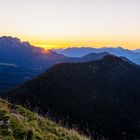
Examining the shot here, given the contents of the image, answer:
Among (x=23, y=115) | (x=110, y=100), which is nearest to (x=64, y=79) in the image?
(x=110, y=100)

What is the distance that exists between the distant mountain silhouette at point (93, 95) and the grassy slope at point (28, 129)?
216ft

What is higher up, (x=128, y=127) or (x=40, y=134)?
(x=40, y=134)

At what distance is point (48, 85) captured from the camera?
12031cm

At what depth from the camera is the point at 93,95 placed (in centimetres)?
11794

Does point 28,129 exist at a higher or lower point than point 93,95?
higher

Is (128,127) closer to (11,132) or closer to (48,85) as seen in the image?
(48,85)

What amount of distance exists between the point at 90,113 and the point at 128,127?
1186 cm

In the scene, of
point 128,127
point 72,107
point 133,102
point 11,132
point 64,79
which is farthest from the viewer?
point 64,79

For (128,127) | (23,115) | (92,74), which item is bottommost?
(128,127)

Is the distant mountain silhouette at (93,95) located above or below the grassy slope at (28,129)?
below

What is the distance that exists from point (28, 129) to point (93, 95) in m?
105

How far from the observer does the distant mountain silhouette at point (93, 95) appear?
9368 centimetres

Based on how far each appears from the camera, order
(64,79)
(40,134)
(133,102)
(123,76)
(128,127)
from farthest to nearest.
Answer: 1. (123,76)
2. (64,79)
3. (133,102)
4. (128,127)
5. (40,134)

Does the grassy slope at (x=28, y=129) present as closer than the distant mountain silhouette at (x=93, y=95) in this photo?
Yes
